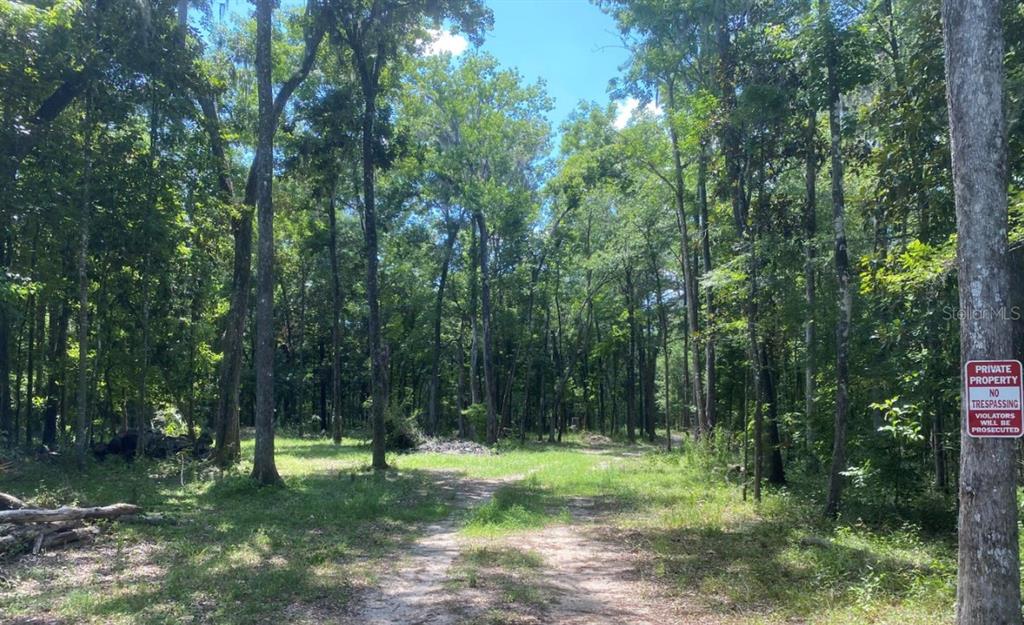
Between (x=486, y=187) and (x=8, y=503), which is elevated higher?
(x=486, y=187)

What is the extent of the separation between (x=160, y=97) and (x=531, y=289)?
85.0 ft

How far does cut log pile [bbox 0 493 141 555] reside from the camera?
27.3 feet

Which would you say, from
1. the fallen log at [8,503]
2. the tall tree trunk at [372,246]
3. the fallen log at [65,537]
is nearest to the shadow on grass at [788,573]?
the fallen log at [65,537]

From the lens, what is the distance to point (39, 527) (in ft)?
29.0

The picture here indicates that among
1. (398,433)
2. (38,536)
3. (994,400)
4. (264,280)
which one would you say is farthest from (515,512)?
(398,433)

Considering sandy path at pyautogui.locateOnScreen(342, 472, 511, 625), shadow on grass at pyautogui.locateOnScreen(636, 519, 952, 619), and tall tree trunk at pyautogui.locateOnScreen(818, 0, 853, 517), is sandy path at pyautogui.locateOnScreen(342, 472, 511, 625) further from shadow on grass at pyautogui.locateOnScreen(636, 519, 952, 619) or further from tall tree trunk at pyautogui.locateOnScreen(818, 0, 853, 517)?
tall tree trunk at pyautogui.locateOnScreen(818, 0, 853, 517)

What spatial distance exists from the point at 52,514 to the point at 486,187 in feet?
83.5

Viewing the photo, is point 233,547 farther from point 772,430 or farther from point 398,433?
point 398,433

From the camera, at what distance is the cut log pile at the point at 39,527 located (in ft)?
27.3

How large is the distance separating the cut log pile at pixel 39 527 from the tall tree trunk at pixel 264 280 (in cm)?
495

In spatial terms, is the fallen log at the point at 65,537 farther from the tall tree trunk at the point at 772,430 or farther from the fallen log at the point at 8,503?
the tall tree trunk at the point at 772,430

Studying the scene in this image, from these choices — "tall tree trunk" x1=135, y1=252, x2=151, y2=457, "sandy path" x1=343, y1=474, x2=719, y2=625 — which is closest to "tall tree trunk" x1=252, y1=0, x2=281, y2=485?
"tall tree trunk" x1=135, y1=252, x2=151, y2=457

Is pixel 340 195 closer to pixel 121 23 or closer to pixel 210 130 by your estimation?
pixel 210 130

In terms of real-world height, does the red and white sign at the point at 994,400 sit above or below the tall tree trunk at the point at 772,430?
above
